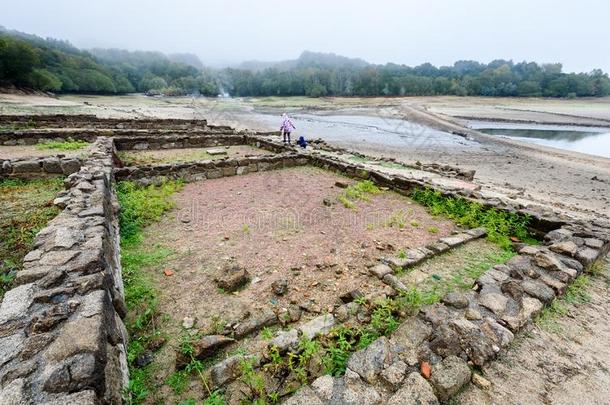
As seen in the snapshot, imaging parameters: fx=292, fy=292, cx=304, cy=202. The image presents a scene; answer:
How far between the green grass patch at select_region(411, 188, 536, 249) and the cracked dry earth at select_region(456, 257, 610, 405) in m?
2.25

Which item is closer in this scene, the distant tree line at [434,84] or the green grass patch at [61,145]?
the green grass patch at [61,145]

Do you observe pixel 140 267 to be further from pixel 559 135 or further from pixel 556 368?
pixel 559 135

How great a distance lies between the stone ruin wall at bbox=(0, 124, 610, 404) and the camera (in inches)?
77.5

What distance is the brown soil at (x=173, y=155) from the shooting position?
10664mm

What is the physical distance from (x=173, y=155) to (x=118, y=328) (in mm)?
10149

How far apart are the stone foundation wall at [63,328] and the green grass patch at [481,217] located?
623 cm

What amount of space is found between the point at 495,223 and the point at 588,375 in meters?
3.94

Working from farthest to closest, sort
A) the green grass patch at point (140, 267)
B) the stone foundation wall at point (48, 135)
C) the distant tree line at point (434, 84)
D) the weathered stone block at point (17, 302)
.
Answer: the distant tree line at point (434, 84), the stone foundation wall at point (48, 135), the green grass patch at point (140, 267), the weathered stone block at point (17, 302)

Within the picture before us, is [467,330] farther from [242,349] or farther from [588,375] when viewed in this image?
[242,349]

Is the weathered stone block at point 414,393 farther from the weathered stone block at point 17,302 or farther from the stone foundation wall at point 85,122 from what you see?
the stone foundation wall at point 85,122

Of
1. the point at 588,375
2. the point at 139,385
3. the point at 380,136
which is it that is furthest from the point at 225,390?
the point at 380,136

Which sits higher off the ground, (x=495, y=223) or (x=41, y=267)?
(x=41, y=267)

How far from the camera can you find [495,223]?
20.9 feet

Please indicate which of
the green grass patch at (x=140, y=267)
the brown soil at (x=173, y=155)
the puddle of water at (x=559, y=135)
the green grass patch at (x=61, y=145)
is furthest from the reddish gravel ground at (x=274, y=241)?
the puddle of water at (x=559, y=135)
